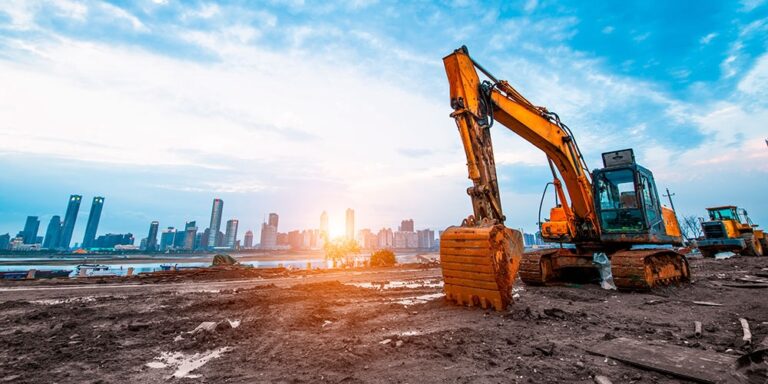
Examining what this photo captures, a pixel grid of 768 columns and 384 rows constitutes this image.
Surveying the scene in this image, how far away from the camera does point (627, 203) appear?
31.1 feet

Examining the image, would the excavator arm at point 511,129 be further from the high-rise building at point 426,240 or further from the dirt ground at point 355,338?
the high-rise building at point 426,240

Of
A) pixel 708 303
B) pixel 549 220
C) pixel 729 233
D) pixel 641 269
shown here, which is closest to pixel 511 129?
pixel 549 220

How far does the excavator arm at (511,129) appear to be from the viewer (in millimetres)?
6473

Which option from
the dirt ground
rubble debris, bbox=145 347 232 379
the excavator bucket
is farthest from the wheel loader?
rubble debris, bbox=145 347 232 379

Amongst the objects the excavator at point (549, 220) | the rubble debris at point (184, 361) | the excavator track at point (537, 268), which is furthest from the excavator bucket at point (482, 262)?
→ the excavator track at point (537, 268)

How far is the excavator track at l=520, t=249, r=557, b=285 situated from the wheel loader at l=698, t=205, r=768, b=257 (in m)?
19.2

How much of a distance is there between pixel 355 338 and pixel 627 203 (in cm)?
940

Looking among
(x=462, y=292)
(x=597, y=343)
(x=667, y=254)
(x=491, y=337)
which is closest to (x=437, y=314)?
(x=462, y=292)

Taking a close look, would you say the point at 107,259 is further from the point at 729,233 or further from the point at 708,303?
the point at 729,233

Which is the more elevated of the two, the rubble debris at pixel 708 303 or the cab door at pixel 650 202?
the cab door at pixel 650 202

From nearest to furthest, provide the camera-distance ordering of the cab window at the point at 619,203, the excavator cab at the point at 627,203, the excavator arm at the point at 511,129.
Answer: the excavator arm at the point at 511,129, the excavator cab at the point at 627,203, the cab window at the point at 619,203

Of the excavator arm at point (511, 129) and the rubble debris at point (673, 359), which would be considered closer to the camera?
the rubble debris at point (673, 359)

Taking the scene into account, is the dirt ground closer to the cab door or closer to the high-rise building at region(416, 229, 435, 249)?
the cab door

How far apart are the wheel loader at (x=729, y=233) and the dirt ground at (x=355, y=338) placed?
17.9 metres
